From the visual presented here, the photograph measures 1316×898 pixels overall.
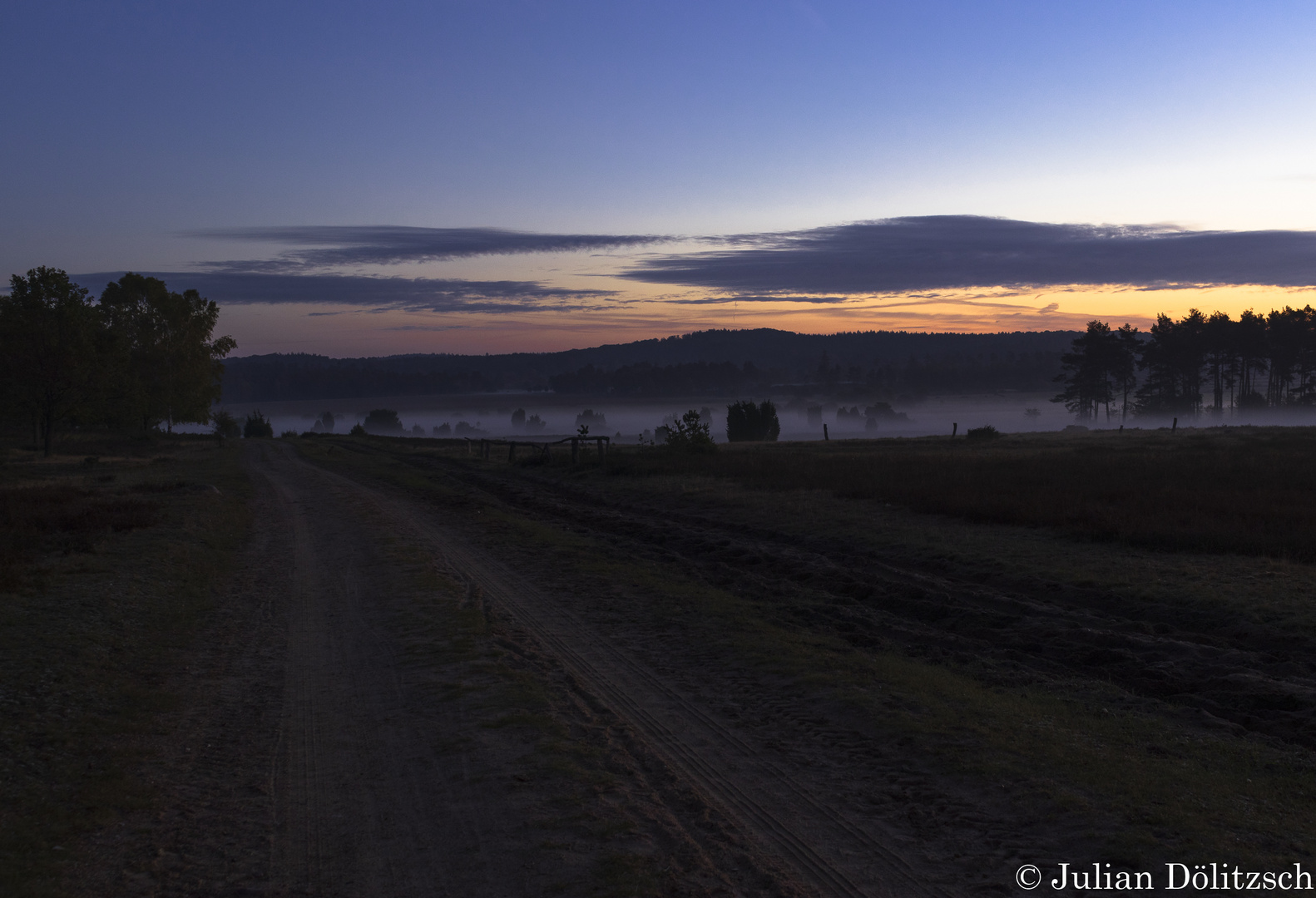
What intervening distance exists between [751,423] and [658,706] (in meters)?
79.5

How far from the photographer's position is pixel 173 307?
218 ft

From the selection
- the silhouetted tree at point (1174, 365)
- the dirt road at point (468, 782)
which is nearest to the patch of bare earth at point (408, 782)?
the dirt road at point (468, 782)

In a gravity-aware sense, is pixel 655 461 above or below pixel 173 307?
below

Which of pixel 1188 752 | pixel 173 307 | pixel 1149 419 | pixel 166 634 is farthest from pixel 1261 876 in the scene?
pixel 1149 419

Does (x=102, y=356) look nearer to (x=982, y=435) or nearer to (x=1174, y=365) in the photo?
(x=982, y=435)

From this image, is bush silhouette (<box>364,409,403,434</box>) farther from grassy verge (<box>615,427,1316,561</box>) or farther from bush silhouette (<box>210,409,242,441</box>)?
grassy verge (<box>615,427,1316,561</box>)

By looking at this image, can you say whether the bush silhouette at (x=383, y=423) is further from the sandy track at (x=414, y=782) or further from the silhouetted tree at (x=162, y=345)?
the sandy track at (x=414, y=782)

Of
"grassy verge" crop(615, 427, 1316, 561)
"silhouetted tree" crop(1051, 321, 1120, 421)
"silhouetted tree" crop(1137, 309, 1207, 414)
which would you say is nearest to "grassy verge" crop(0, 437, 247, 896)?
"grassy verge" crop(615, 427, 1316, 561)

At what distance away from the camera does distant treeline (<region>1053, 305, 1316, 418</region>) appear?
99.8m

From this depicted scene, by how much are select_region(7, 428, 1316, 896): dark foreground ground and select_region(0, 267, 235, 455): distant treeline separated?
112 feet

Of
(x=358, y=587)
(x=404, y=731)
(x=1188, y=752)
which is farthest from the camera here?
(x=358, y=587)

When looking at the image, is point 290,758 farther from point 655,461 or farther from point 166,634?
point 655,461

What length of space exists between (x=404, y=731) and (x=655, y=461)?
1064 inches

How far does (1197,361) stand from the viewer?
106 m
